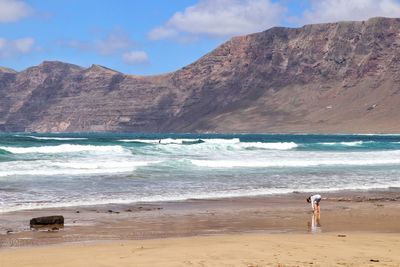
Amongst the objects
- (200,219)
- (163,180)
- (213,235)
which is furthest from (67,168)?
(213,235)

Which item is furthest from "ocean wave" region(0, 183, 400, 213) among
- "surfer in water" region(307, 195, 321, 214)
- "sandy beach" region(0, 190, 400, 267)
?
"surfer in water" region(307, 195, 321, 214)

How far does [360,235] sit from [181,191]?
11859mm

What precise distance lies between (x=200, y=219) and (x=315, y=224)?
9.71ft

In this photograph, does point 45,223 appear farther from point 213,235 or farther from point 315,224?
point 315,224

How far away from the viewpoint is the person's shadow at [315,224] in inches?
→ 599

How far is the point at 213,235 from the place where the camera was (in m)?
14.1

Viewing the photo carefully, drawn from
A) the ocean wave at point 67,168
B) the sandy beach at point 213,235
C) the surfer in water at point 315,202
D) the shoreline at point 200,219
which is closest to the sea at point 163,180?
the ocean wave at point 67,168

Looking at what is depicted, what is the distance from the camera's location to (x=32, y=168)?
33.6 metres

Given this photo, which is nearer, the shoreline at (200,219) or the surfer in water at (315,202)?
the shoreline at (200,219)

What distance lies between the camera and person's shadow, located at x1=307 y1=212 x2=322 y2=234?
15203mm

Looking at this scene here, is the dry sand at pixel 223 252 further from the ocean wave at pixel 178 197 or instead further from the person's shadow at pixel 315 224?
the ocean wave at pixel 178 197

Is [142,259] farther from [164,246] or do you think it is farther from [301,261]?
[301,261]

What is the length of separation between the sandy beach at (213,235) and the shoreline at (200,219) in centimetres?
2

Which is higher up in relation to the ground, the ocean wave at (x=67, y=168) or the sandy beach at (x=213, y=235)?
the ocean wave at (x=67, y=168)
